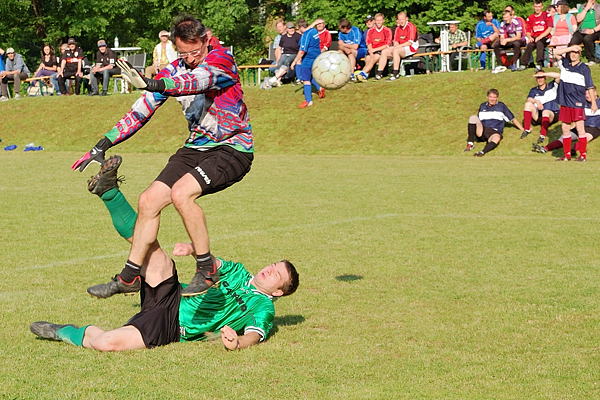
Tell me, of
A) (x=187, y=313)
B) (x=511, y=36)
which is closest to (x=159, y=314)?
(x=187, y=313)

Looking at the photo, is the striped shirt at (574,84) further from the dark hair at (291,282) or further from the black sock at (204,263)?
the black sock at (204,263)

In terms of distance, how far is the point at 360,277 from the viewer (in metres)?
9.14

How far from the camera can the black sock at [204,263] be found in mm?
6891

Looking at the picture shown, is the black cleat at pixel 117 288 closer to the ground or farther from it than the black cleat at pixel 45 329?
farther from it

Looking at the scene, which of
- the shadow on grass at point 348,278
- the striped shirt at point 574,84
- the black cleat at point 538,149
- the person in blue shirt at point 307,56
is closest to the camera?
the shadow on grass at point 348,278

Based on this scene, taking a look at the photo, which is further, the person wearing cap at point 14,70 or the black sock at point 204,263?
the person wearing cap at point 14,70

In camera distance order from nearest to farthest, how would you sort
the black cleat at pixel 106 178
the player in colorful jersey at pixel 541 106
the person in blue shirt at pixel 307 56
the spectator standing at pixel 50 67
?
the black cleat at pixel 106 178
the player in colorful jersey at pixel 541 106
the person in blue shirt at pixel 307 56
the spectator standing at pixel 50 67

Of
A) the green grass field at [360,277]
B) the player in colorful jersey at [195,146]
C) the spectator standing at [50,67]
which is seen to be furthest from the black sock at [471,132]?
the spectator standing at [50,67]

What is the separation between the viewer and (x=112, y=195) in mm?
7176

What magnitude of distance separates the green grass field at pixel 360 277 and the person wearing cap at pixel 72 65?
11.7 meters

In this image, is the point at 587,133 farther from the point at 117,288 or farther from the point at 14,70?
the point at 14,70

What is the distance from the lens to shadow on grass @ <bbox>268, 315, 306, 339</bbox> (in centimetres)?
719

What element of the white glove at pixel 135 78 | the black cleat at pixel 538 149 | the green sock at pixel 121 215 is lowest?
the black cleat at pixel 538 149

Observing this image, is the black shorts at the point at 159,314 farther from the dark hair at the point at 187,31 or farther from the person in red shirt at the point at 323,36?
the person in red shirt at the point at 323,36
